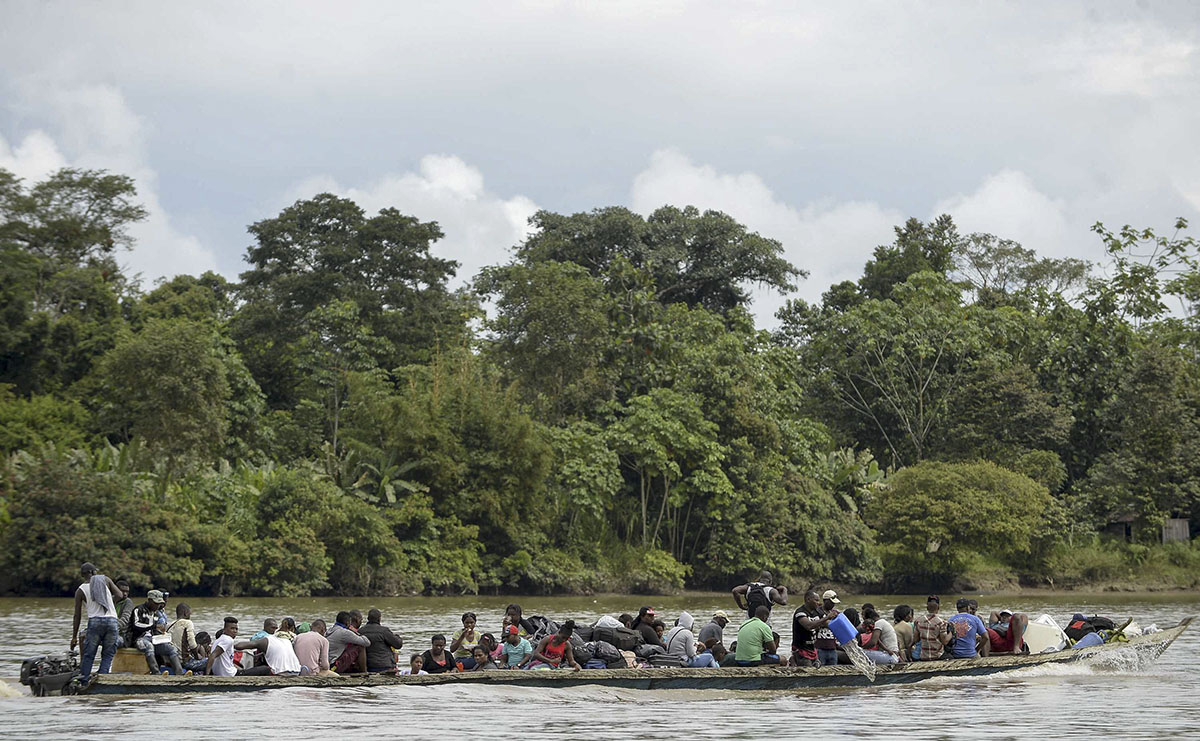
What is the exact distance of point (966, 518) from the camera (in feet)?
144

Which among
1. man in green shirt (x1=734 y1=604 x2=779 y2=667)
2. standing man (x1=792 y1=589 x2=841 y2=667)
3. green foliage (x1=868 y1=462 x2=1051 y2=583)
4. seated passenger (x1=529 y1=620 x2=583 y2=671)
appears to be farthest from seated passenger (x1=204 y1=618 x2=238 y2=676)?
green foliage (x1=868 y1=462 x2=1051 y2=583)

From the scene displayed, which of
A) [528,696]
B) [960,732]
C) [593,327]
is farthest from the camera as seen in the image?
[593,327]

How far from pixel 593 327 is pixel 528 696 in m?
29.7

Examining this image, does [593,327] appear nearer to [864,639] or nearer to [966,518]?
[966,518]

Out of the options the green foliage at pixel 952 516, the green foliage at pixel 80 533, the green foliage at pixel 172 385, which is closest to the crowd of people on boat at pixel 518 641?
the green foliage at pixel 80 533

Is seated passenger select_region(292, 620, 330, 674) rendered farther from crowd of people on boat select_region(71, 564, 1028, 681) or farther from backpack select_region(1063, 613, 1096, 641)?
backpack select_region(1063, 613, 1096, 641)

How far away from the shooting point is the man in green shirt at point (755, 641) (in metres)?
17.0

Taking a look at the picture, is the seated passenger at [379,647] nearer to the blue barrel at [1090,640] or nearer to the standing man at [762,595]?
the standing man at [762,595]

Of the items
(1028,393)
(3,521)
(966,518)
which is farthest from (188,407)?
(1028,393)

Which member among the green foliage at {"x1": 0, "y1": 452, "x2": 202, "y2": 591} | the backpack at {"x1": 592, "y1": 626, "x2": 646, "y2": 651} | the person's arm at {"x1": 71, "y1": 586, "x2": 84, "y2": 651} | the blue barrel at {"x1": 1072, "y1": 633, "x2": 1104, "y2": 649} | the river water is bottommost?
the river water

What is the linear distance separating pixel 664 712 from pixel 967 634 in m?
4.91

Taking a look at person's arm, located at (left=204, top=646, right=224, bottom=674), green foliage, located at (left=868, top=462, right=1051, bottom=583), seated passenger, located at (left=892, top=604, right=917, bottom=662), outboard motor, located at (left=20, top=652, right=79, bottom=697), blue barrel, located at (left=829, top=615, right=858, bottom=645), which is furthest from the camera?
green foliage, located at (left=868, top=462, right=1051, bottom=583)

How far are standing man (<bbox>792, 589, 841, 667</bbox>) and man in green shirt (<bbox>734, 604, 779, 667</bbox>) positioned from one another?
0.41 metres

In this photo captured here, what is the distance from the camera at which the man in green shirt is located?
16953 millimetres
